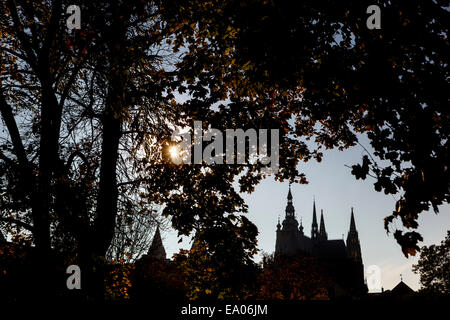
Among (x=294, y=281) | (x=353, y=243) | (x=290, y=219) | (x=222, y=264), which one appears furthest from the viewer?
(x=290, y=219)

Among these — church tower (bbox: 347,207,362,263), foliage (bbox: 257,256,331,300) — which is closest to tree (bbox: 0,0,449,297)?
foliage (bbox: 257,256,331,300)

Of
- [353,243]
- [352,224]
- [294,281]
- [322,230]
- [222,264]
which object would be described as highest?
[352,224]

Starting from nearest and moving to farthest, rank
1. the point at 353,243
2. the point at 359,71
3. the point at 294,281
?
the point at 359,71
the point at 294,281
the point at 353,243

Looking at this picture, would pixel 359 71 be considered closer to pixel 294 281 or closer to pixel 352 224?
pixel 294 281

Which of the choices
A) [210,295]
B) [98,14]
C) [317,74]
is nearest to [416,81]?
[317,74]

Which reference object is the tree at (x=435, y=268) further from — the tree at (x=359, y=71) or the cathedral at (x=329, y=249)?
the tree at (x=359, y=71)

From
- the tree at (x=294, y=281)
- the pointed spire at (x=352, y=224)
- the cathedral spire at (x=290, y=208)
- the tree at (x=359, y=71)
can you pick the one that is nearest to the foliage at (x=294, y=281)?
the tree at (x=294, y=281)

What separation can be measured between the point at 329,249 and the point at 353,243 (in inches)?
1218

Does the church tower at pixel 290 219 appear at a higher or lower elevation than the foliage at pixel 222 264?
higher

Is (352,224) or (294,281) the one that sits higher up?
(352,224)

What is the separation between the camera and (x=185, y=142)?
8.87 m

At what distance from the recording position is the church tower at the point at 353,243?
378 ft

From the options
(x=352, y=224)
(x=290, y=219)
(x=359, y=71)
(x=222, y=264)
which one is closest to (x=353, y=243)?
(x=352, y=224)

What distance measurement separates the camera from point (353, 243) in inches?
4589
